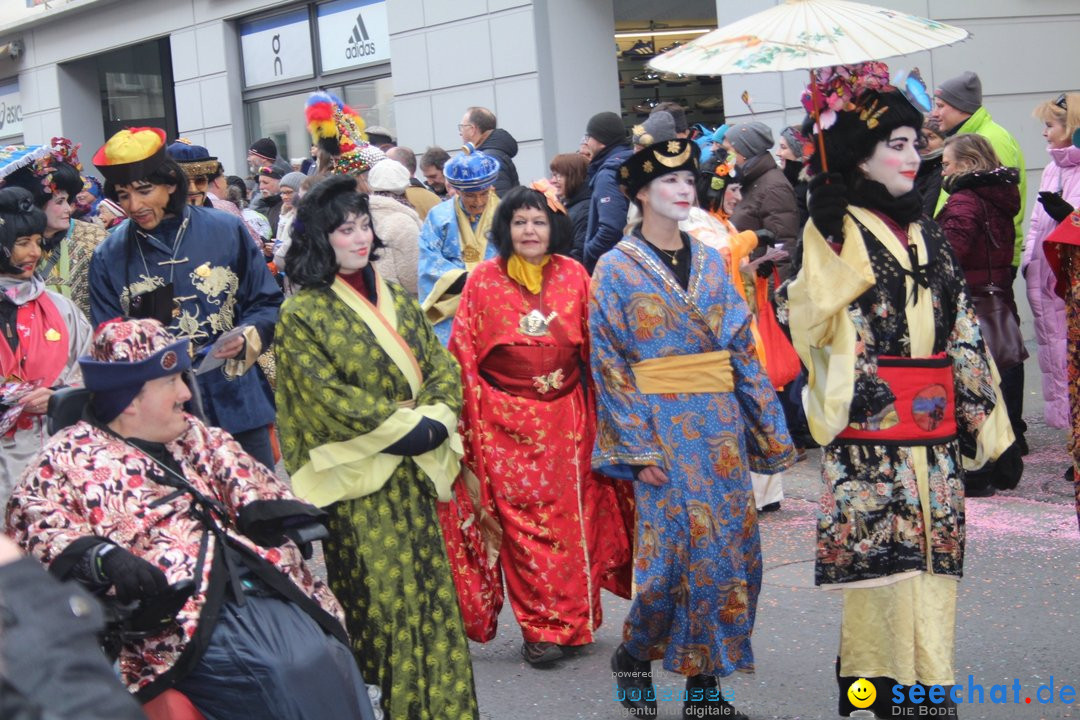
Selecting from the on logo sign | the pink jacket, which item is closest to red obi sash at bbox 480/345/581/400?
the pink jacket

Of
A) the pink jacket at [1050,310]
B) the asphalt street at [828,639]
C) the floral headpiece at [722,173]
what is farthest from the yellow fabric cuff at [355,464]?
the pink jacket at [1050,310]

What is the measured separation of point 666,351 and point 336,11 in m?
11.5

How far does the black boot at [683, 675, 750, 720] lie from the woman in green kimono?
72 cm

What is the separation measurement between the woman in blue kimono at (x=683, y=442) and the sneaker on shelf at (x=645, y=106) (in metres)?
7.75

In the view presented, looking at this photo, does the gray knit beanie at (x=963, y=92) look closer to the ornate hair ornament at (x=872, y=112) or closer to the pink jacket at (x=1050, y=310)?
the pink jacket at (x=1050, y=310)

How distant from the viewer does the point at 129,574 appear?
3166mm

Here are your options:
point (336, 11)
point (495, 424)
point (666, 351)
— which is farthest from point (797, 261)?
point (336, 11)

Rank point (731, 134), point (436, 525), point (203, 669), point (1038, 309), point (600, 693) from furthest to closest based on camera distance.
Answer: point (731, 134)
point (1038, 309)
point (600, 693)
point (436, 525)
point (203, 669)

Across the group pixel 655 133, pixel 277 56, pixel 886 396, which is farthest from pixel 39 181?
pixel 277 56

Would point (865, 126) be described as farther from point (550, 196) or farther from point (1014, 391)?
point (1014, 391)

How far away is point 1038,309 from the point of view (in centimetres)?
755

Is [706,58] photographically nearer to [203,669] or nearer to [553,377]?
[553,377]

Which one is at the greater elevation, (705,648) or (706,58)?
(706,58)

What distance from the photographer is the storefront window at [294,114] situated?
48.6ft
